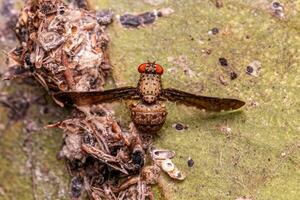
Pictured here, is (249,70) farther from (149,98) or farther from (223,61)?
(149,98)

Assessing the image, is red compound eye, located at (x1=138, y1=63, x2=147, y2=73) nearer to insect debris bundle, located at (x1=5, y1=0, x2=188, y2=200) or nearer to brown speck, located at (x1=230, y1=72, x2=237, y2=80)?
insect debris bundle, located at (x1=5, y1=0, x2=188, y2=200)

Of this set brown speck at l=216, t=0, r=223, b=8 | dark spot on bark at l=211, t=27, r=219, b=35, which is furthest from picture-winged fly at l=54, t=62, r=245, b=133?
brown speck at l=216, t=0, r=223, b=8

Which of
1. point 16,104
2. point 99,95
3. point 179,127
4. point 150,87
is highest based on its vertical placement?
point 150,87

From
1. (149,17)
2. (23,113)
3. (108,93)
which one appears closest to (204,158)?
(108,93)

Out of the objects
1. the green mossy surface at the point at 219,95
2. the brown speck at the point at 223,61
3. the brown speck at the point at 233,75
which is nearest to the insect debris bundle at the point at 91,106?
the green mossy surface at the point at 219,95

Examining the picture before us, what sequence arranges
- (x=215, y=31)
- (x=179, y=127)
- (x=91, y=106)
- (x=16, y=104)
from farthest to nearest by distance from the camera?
(x=16, y=104)
(x=215, y=31)
(x=91, y=106)
(x=179, y=127)

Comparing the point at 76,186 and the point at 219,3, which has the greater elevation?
the point at 219,3

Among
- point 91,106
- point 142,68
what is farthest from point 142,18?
point 91,106

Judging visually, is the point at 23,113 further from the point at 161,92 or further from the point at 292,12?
the point at 292,12
